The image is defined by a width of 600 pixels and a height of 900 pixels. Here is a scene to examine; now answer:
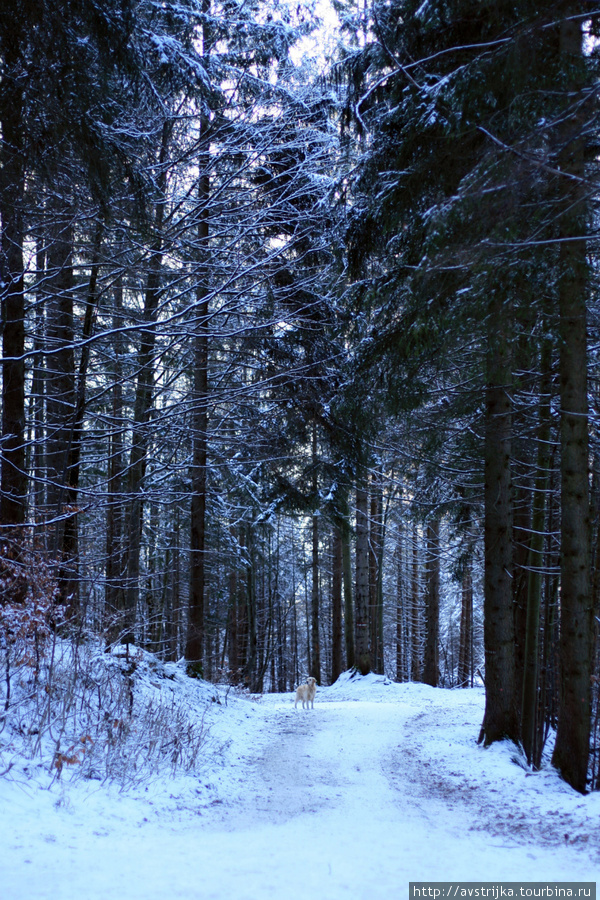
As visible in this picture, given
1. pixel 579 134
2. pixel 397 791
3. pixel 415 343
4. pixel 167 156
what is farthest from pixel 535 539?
pixel 167 156

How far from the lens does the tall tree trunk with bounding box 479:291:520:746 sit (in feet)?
25.3

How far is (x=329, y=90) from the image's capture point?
8023mm

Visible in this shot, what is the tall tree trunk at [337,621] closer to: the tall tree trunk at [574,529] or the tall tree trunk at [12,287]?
the tall tree trunk at [12,287]

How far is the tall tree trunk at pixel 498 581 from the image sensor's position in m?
7.72

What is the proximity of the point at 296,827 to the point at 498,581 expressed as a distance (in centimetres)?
447

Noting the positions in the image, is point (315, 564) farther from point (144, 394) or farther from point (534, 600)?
point (534, 600)

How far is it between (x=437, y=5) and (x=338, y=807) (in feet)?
26.7

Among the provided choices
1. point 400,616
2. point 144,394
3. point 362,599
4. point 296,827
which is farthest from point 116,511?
point 400,616

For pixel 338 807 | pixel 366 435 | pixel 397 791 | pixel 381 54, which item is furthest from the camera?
pixel 366 435

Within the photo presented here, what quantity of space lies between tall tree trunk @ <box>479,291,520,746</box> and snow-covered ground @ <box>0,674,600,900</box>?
451 mm

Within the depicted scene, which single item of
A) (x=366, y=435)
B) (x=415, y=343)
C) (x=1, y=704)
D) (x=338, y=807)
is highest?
(x=415, y=343)

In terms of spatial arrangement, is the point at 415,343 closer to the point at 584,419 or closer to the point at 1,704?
the point at 584,419

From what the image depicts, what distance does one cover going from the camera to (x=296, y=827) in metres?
4.43

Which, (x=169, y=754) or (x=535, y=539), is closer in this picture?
(x=169, y=754)
